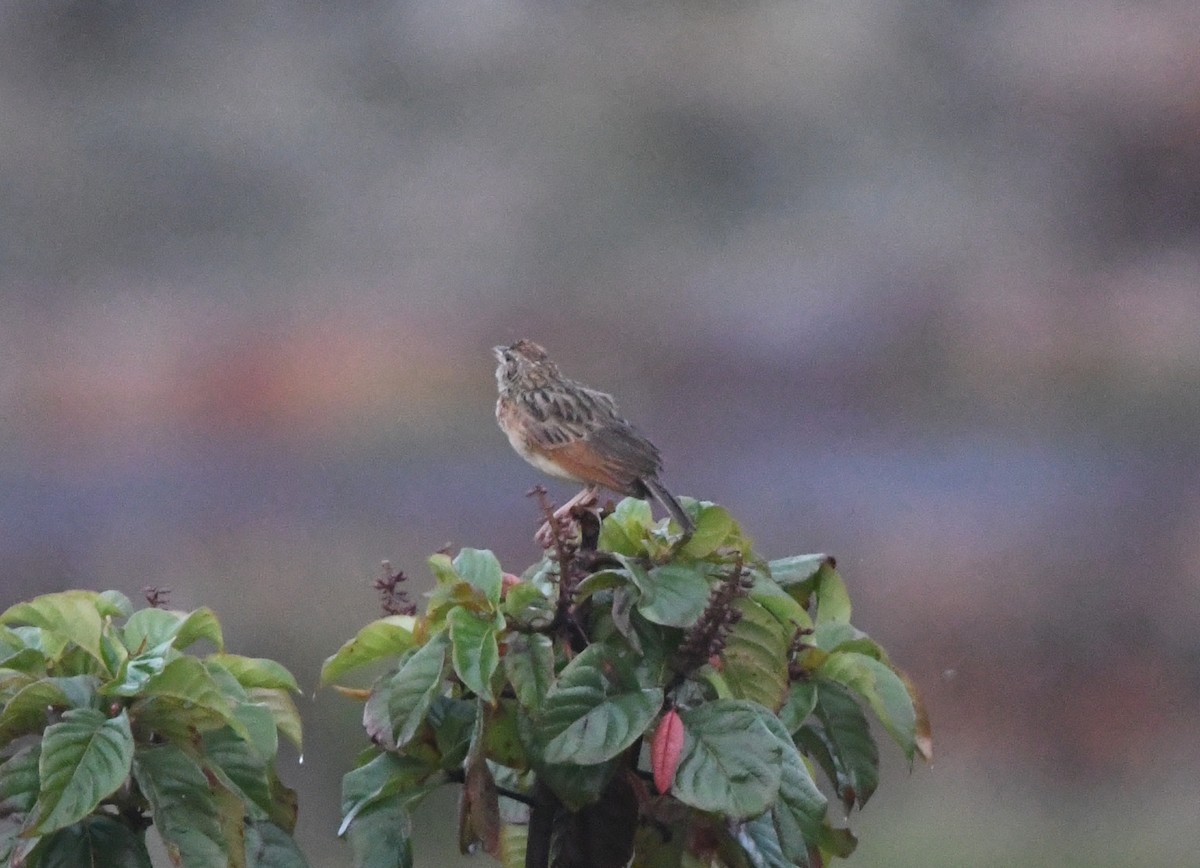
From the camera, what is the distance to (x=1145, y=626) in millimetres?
2402

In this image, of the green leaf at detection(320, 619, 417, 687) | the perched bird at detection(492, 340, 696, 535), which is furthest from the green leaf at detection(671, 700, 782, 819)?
the perched bird at detection(492, 340, 696, 535)

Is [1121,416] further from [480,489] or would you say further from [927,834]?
[480,489]

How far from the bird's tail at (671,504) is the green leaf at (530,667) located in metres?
0.14

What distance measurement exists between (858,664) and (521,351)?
3.38 ft

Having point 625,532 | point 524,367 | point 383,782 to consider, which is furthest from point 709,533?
point 524,367

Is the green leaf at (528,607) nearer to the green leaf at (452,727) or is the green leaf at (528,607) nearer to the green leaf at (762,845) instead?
the green leaf at (452,727)

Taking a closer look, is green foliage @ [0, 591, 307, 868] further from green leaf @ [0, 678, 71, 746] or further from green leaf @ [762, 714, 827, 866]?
green leaf @ [762, 714, 827, 866]

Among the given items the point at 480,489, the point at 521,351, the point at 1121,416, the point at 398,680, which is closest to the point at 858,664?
the point at 398,680

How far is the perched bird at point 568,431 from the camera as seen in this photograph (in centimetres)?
156

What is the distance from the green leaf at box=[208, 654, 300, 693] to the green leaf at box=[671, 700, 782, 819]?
0.31 meters

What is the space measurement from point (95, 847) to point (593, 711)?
0.33 metres

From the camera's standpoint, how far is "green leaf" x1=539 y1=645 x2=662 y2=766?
0.84m

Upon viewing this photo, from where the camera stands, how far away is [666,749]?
0.86m

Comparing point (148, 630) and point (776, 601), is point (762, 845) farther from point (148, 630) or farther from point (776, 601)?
point (148, 630)
